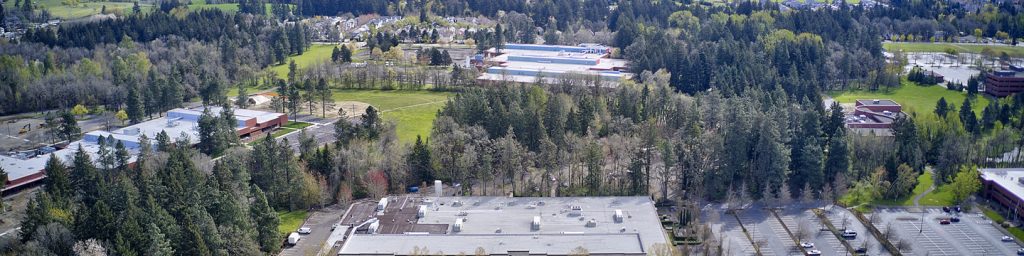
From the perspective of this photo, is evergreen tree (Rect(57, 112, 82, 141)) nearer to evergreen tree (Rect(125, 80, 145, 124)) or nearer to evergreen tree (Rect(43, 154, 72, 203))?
evergreen tree (Rect(125, 80, 145, 124))

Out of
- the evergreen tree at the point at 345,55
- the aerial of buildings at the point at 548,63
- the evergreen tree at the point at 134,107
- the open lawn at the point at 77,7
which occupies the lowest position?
the evergreen tree at the point at 134,107

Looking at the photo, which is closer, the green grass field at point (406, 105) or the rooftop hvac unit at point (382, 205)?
the rooftop hvac unit at point (382, 205)

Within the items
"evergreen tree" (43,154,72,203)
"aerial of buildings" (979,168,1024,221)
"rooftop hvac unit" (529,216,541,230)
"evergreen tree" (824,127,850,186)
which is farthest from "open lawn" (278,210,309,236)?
"aerial of buildings" (979,168,1024,221)

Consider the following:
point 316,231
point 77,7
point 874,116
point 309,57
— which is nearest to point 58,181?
point 316,231

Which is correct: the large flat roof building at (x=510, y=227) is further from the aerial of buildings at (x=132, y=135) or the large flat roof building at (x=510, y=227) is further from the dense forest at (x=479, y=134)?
the aerial of buildings at (x=132, y=135)

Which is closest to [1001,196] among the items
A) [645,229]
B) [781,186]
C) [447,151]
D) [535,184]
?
[781,186]

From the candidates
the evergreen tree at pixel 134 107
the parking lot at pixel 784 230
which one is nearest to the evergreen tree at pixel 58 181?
the evergreen tree at pixel 134 107

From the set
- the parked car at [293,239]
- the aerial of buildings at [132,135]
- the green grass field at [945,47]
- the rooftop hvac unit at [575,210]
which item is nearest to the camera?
the parked car at [293,239]
